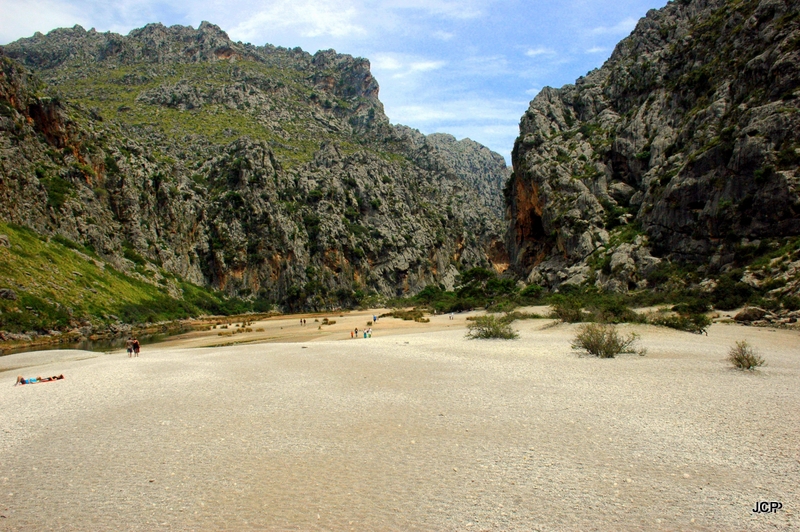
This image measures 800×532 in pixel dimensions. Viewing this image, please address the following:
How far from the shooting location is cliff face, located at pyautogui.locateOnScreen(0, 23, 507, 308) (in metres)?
59.1

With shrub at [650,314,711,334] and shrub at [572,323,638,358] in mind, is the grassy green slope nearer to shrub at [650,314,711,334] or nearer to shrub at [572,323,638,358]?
shrub at [572,323,638,358]

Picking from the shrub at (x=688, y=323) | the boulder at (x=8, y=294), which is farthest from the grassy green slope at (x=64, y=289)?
the shrub at (x=688, y=323)

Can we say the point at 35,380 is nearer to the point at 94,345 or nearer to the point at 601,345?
the point at 601,345

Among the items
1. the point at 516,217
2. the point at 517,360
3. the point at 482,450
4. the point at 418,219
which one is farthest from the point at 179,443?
the point at 418,219

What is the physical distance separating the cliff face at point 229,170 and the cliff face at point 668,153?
152 ft

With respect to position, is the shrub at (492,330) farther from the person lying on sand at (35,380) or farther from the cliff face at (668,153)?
the cliff face at (668,153)

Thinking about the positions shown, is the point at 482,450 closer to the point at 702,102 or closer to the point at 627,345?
the point at 627,345

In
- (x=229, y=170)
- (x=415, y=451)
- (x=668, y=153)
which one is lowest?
(x=415, y=451)

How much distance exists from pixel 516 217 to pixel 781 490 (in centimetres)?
7822

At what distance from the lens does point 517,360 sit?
15.6 metres

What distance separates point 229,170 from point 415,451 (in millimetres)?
98645

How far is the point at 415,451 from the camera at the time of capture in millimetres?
7016

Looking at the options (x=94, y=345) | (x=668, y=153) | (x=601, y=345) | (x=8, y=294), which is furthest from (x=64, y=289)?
(x=668, y=153)

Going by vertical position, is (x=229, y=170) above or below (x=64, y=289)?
above
